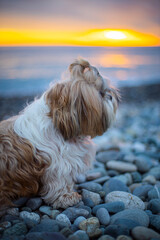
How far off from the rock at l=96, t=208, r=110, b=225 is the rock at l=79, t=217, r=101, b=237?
10 cm

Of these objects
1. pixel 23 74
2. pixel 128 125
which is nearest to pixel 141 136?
pixel 128 125

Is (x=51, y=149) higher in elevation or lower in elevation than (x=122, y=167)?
higher

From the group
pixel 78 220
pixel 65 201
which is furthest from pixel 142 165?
pixel 78 220

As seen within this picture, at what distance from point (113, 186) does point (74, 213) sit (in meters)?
0.91

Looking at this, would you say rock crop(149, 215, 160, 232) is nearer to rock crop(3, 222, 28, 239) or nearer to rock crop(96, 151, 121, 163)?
rock crop(3, 222, 28, 239)

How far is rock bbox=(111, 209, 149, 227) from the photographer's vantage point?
245cm

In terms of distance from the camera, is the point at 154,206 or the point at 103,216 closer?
the point at 103,216

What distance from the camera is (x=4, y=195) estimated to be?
8.46ft

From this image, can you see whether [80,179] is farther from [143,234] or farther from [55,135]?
[143,234]

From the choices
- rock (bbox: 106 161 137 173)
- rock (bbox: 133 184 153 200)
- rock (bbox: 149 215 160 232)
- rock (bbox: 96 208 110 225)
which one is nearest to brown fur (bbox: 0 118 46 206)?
rock (bbox: 96 208 110 225)

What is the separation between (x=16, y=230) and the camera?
7.47 feet

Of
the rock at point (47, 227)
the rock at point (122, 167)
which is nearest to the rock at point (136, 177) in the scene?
the rock at point (122, 167)

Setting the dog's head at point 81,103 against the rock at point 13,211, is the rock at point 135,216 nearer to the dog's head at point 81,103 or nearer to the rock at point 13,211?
the dog's head at point 81,103

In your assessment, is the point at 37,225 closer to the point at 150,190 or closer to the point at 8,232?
the point at 8,232
